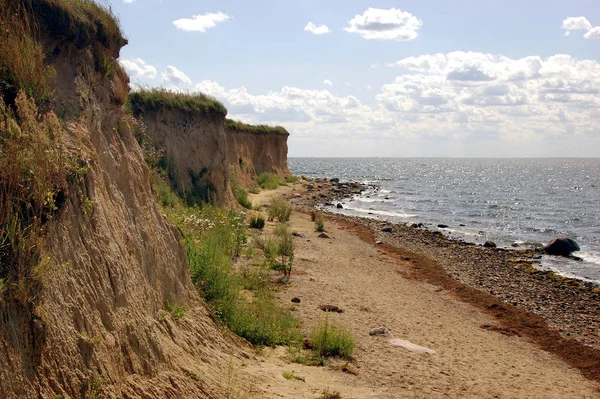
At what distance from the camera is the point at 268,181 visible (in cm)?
4912

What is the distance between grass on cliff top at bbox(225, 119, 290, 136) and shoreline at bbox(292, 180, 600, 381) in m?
19.2

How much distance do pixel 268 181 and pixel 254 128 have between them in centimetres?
678

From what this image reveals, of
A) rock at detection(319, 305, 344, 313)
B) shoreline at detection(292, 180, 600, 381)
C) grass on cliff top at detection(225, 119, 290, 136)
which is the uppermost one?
grass on cliff top at detection(225, 119, 290, 136)

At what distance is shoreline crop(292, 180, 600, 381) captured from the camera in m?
13.8

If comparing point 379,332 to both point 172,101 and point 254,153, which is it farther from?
point 254,153

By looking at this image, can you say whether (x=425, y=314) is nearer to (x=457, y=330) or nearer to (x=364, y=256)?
(x=457, y=330)

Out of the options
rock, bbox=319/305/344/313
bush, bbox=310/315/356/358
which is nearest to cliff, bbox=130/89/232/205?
rock, bbox=319/305/344/313

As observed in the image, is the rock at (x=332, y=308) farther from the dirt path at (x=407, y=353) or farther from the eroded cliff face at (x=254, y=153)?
the eroded cliff face at (x=254, y=153)

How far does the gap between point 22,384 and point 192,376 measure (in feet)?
7.22

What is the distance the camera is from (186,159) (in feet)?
77.5

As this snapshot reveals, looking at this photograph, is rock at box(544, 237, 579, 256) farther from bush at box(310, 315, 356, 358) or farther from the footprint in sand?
bush at box(310, 315, 356, 358)

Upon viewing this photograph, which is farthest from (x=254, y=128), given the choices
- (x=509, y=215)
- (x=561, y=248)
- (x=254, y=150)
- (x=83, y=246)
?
(x=83, y=246)

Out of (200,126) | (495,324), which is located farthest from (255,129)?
(495,324)

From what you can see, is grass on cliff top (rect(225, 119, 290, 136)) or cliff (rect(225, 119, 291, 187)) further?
grass on cliff top (rect(225, 119, 290, 136))
